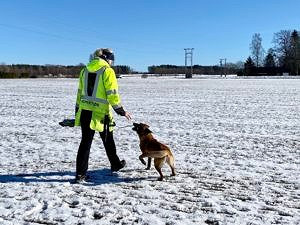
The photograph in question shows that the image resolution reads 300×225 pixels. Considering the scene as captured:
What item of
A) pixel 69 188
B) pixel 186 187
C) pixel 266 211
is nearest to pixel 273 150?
pixel 186 187

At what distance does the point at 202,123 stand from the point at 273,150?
4.31 meters

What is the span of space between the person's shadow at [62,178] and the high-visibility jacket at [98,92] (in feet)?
2.70

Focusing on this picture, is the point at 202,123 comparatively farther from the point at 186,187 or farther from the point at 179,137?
the point at 186,187

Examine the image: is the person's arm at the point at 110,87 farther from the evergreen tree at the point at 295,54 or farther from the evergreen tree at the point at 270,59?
the evergreen tree at the point at 270,59

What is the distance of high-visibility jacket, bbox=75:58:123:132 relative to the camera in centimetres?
603

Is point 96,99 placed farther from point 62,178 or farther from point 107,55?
point 62,178

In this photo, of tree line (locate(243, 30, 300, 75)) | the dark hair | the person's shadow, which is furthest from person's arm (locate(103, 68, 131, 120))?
tree line (locate(243, 30, 300, 75))

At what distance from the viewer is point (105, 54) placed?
6.25 meters

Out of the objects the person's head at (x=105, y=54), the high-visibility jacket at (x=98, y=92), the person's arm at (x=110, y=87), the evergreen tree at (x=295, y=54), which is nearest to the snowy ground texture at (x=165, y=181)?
the high-visibility jacket at (x=98, y=92)

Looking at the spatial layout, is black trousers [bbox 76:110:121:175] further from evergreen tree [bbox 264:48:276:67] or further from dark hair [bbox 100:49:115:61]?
evergreen tree [bbox 264:48:276:67]

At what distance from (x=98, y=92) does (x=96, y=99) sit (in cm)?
11

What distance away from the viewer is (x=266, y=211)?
511 centimetres

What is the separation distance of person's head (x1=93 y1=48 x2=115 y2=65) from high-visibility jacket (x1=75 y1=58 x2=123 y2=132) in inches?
4.3

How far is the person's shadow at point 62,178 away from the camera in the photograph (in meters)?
6.45
